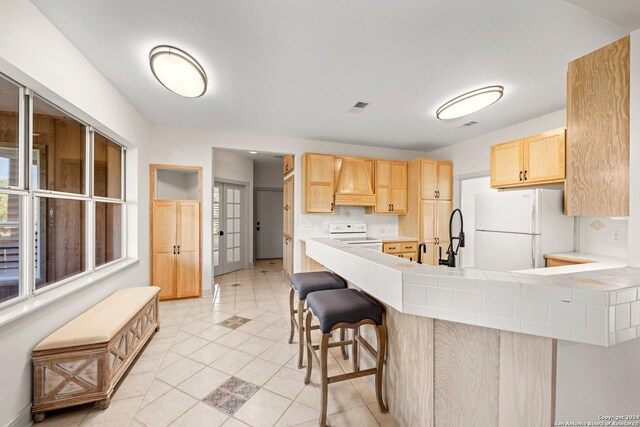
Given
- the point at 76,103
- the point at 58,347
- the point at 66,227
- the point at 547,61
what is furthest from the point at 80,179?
the point at 547,61

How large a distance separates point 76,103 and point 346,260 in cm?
252

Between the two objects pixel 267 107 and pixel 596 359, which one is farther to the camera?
pixel 267 107

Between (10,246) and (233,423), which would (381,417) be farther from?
(10,246)

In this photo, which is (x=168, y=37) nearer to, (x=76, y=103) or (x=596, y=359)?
(x=76, y=103)

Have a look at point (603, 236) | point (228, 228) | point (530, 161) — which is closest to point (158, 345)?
point (228, 228)

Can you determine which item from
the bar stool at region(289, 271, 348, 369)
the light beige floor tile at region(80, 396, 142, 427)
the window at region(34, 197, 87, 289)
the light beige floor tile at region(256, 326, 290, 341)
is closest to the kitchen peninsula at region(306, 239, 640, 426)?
the bar stool at region(289, 271, 348, 369)

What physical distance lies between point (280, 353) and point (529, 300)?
6.84ft

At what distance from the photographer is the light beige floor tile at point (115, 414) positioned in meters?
→ 1.59

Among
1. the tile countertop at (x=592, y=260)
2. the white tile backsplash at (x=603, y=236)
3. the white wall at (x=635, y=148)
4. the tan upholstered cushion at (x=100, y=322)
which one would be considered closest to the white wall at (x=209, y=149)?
the tan upholstered cushion at (x=100, y=322)

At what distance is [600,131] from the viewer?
59.0 inches

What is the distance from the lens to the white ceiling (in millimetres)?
1635

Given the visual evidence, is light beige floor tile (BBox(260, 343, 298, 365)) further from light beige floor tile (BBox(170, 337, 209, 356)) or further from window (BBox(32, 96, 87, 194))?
window (BBox(32, 96, 87, 194))

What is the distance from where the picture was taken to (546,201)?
2869 mm

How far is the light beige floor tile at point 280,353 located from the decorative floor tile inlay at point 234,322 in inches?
28.0
